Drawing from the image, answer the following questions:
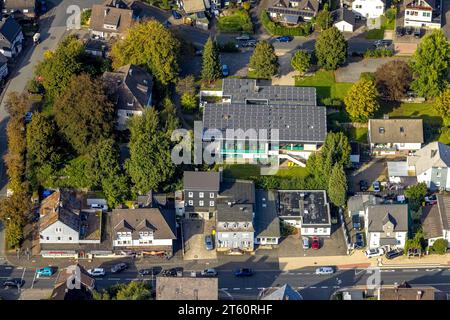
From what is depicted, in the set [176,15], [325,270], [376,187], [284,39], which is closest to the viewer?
[325,270]

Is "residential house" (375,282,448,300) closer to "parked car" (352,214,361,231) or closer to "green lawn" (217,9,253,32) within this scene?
"parked car" (352,214,361,231)

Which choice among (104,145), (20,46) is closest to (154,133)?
(104,145)

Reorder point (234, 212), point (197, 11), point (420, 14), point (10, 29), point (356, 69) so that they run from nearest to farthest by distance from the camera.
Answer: point (234, 212) → point (356, 69) → point (10, 29) → point (420, 14) → point (197, 11)

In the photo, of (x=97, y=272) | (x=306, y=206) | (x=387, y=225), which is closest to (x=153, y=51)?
(x=306, y=206)

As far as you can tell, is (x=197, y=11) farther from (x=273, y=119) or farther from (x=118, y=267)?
(x=118, y=267)

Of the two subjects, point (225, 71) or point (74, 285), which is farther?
point (225, 71)

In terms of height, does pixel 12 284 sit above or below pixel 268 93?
below

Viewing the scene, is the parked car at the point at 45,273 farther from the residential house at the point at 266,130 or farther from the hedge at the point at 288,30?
the hedge at the point at 288,30
